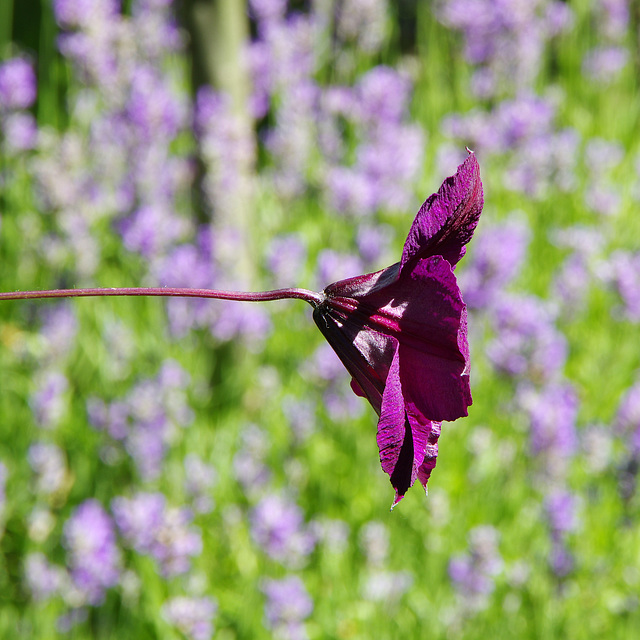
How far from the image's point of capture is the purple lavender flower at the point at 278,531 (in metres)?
1.92

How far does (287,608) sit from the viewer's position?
6.02 feet

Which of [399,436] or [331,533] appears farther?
[331,533]

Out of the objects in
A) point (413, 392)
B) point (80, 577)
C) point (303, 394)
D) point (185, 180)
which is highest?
point (185, 180)

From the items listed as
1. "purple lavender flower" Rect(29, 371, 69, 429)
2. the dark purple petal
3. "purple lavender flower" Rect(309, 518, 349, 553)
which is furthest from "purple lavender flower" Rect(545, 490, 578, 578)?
the dark purple petal

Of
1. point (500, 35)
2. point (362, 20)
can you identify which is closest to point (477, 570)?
point (362, 20)

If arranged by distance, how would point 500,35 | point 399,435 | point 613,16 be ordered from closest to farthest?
1. point 399,435
2. point 500,35
3. point 613,16

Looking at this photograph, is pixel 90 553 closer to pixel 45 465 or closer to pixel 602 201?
pixel 45 465

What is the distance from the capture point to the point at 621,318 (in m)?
2.64

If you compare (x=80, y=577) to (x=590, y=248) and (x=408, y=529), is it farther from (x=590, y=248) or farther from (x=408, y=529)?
(x=590, y=248)

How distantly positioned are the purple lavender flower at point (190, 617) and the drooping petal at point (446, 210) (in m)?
1.40

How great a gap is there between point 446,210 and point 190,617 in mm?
1439

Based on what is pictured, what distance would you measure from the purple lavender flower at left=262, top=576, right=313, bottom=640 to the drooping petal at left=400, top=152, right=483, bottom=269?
1.32m

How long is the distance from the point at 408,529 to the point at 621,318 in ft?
3.23

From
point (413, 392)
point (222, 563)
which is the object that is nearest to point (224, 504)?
point (222, 563)
